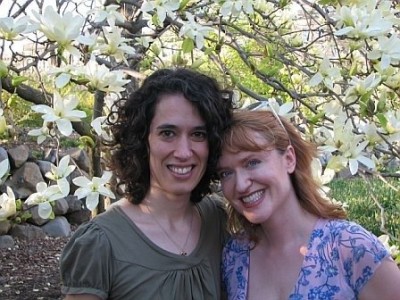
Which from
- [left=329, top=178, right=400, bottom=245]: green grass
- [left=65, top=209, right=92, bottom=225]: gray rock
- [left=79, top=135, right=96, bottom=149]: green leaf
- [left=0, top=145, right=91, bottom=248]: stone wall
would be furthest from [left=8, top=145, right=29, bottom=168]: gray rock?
[left=79, top=135, right=96, bottom=149]: green leaf

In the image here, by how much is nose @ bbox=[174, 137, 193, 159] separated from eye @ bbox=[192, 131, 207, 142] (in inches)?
1.1

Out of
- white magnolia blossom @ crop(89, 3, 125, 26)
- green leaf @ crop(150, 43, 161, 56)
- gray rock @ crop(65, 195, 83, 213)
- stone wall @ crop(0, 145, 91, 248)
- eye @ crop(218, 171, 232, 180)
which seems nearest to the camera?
eye @ crop(218, 171, 232, 180)

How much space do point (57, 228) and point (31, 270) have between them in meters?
1.08

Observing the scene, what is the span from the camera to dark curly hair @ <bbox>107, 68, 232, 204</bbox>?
5.50 ft

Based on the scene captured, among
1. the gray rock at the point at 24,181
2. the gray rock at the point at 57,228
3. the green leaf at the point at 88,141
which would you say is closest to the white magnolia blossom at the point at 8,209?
the green leaf at the point at 88,141

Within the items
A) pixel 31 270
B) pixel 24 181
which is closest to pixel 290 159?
pixel 31 270

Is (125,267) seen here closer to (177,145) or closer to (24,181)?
(177,145)

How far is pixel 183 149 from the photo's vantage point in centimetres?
162

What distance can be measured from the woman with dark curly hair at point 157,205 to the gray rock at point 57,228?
5.19 metres

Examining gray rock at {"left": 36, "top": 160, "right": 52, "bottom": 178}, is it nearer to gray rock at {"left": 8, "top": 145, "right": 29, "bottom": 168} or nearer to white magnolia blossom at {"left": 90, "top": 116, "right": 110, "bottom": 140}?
gray rock at {"left": 8, "top": 145, "right": 29, "bottom": 168}

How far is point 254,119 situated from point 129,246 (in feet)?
1.36

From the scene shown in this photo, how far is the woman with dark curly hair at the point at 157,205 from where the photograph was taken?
1615mm

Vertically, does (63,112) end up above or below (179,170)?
above

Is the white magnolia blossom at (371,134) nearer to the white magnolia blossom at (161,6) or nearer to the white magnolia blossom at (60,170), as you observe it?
the white magnolia blossom at (161,6)
